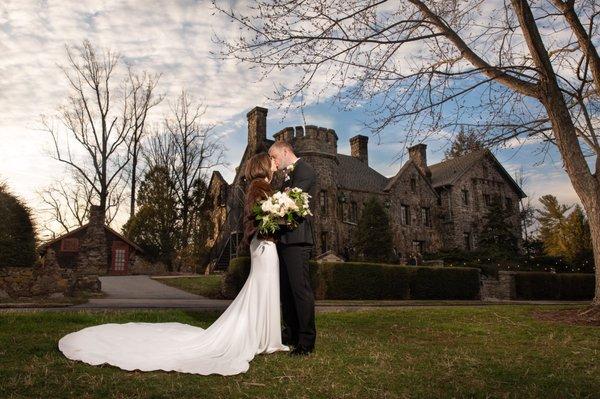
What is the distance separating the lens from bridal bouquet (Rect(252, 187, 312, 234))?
5262mm

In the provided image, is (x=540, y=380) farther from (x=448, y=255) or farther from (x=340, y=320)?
(x=448, y=255)

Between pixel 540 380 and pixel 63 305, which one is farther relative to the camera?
pixel 63 305

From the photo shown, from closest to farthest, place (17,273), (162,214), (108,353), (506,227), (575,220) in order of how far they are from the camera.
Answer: (108,353)
(17,273)
(575,220)
(162,214)
(506,227)

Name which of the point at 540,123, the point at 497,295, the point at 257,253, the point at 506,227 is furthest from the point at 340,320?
the point at 506,227

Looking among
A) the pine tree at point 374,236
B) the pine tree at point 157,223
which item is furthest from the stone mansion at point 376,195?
the pine tree at point 157,223

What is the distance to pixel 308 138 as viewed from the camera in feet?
107

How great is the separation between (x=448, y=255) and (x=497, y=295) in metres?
9.84

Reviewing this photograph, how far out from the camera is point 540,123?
11.4 metres

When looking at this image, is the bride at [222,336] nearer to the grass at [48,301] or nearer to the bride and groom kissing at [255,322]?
the bride and groom kissing at [255,322]

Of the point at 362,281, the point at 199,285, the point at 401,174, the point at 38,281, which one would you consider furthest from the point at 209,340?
the point at 401,174

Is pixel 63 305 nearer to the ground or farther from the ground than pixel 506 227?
nearer to the ground

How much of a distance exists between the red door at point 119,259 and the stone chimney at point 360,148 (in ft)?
70.2

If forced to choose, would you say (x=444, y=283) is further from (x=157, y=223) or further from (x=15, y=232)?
(x=157, y=223)

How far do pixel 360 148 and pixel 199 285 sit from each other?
24.9m
